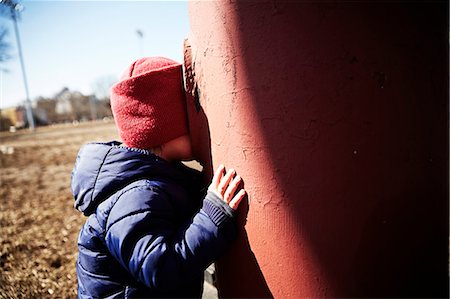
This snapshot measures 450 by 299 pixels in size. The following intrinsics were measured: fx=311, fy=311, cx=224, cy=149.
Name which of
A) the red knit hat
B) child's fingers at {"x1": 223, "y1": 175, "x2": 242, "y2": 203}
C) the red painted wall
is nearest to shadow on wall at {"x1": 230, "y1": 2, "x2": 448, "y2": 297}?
the red painted wall

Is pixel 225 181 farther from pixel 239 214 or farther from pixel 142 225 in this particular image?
pixel 142 225

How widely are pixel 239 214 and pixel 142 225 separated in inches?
12.3

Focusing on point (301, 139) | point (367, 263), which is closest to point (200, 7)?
point (301, 139)

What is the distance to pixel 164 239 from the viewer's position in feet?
3.28

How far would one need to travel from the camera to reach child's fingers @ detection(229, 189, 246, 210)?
0.95 meters

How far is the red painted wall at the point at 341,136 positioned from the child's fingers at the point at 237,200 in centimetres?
3

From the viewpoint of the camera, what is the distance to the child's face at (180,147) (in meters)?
1.22

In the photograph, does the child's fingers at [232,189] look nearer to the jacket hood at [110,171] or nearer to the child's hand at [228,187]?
the child's hand at [228,187]

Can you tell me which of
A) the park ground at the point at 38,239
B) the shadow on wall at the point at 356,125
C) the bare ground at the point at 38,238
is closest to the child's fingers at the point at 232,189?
the shadow on wall at the point at 356,125

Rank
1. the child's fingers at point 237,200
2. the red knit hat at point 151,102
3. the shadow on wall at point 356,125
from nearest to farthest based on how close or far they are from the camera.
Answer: the shadow on wall at point 356,125 < the child's fingers at point 237,200 < the red knit hat at point 151,102

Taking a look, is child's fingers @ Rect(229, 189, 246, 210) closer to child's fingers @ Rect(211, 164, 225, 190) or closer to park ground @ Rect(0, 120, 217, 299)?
child's fingers @ Rect(211, 164, 225, 190)

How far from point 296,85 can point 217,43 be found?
279mm

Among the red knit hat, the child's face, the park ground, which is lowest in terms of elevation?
the park ground

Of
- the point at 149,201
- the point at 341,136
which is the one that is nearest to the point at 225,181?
the point at 149,201
